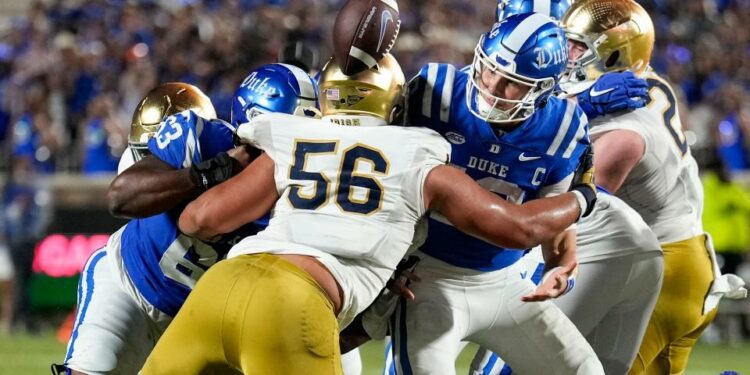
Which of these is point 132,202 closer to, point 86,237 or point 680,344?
point 680,344

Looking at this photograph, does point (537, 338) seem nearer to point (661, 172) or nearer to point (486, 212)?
point (486, 212)

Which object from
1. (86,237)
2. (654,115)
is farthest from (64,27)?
(654,115)

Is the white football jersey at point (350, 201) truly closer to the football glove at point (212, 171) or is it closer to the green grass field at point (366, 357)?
the football glove at point (212, 171)

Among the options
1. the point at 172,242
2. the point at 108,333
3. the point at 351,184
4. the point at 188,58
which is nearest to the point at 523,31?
the point at 351,184

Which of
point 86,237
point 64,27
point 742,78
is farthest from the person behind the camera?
point 64,27

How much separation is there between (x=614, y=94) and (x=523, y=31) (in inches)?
34.9

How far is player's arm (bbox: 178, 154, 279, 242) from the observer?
153 inches

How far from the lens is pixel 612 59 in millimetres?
5242

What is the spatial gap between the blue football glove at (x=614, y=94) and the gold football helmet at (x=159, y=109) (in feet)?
4.76

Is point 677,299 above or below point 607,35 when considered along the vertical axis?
below

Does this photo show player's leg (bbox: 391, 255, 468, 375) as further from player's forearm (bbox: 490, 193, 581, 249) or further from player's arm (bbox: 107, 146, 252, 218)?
player's arm (bbox: 107, 146, 252, 218)

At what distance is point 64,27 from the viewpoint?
14867mm

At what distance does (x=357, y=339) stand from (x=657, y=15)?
453 inches

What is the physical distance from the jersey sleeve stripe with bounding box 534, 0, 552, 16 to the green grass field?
387cm
